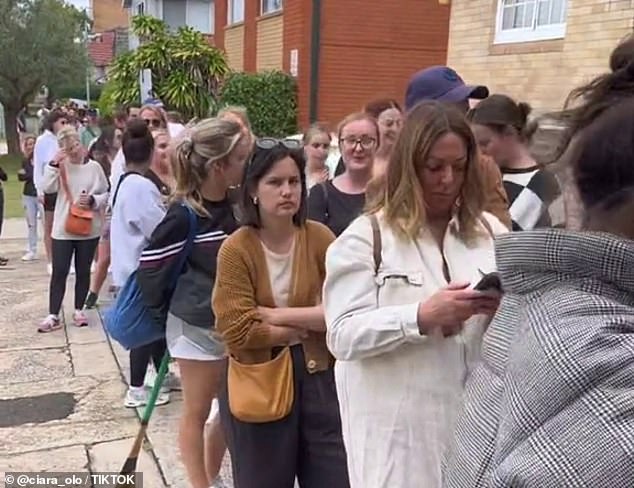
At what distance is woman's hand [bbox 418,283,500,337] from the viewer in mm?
1593

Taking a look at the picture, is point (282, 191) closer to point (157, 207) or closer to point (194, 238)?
point (194, 238)

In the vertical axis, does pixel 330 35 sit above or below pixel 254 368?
above

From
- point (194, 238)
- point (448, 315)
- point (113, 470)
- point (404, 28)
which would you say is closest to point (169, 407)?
point (113, 470)

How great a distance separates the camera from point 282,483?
2613 millimetres

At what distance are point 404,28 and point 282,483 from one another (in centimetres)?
1125

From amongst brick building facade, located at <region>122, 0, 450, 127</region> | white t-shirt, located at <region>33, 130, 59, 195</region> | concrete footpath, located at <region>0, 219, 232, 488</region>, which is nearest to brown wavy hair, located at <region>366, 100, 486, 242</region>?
concrete footpath, located at <region>0, 219, 232, 488</region>

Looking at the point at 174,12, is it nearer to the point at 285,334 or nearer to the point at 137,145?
the point at 137,145

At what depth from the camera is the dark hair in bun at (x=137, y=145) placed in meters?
4.59

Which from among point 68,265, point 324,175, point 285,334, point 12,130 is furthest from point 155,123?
point 12,130

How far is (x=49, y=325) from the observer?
6.40 m

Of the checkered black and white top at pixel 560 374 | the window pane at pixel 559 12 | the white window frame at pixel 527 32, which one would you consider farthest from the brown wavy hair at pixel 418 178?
the window pane at pixel 559 12

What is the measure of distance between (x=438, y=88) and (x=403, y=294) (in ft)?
4.52

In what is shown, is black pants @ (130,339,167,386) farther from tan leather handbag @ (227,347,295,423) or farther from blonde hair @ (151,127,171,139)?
tan leather handbag @ (227,347,295,423)

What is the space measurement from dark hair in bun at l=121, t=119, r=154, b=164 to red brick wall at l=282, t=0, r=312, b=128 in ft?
24.3
